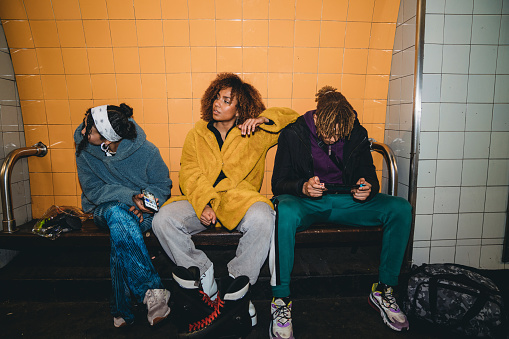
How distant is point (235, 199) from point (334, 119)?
979 mm

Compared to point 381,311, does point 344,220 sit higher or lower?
higher

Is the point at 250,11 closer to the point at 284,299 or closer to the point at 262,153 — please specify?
the point at 262,153

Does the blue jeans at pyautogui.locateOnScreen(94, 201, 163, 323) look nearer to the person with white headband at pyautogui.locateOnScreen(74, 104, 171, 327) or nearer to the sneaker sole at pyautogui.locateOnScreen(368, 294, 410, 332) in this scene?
the person with white headband at pyautogui.locateOnScreen(74, 104, 171, 327)

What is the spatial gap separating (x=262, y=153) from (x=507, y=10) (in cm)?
235

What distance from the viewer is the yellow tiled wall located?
2533mm

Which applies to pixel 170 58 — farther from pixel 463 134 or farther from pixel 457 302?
pixel 457 302

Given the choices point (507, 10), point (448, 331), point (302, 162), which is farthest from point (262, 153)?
point (507, 10)

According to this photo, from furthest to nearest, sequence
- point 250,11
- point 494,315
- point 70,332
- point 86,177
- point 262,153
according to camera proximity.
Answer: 1. point 250,11
2. point 262,153
3. point 86,177
4. point 70,332
5. point 494,315

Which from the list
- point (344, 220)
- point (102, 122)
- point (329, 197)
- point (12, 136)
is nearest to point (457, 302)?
point (344, 220)

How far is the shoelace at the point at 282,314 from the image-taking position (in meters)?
1.75

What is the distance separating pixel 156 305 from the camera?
1.86 metres

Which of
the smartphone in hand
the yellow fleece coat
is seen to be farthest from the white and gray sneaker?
the smartphone in hand

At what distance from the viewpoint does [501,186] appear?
2383 millimetres

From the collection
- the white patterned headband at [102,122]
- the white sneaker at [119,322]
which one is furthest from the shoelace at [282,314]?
the white patterned headband at [102,122]
